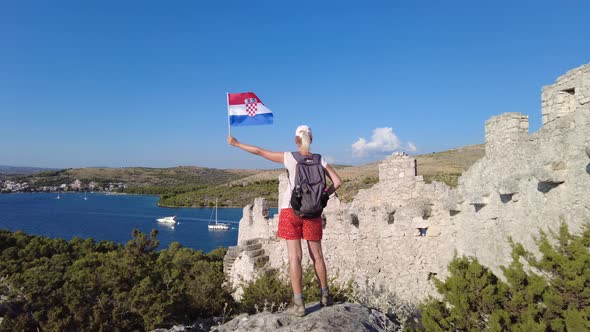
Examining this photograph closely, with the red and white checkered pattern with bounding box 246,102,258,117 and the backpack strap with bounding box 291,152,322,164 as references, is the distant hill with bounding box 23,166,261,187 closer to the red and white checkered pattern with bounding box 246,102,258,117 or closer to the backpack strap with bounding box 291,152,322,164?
the red and white checkered pattern with bounding box 246,102,258,117

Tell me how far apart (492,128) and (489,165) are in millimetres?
638

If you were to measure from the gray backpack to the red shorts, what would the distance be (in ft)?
0.61

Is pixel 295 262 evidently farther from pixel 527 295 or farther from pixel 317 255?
pixel 527 295

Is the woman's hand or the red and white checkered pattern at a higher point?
the red and white checkered pattern

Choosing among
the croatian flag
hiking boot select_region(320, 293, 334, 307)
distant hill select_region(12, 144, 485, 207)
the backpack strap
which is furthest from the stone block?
distant hill select_region(12, 144, 485, 207)

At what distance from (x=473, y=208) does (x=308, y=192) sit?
4.24 m

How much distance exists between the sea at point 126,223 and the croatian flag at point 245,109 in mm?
56503

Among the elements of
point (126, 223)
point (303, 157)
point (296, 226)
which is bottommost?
point (126, 223)

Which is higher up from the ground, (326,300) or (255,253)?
(326,300)

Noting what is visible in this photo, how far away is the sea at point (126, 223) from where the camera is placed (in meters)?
71.6

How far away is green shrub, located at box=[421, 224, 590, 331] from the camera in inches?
175

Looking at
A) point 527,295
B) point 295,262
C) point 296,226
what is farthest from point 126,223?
point 527,295

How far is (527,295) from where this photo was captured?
4859 mm

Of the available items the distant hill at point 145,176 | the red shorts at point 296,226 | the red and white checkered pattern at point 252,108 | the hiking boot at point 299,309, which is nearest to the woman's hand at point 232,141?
the red shorts at point 296,226
